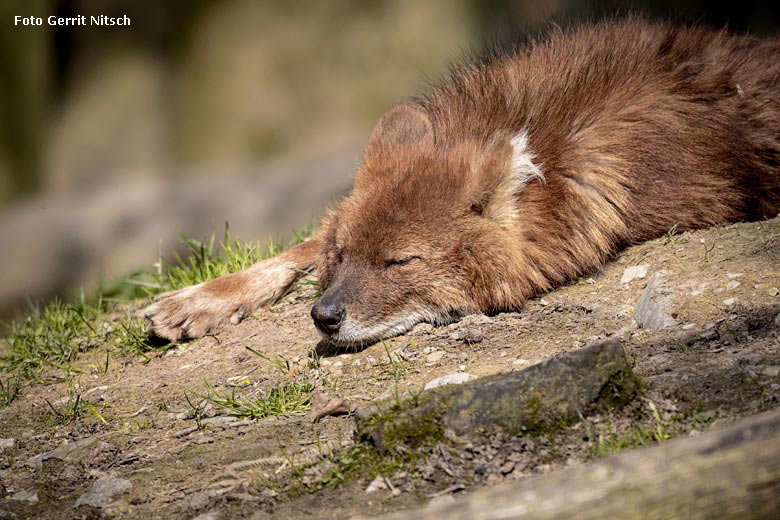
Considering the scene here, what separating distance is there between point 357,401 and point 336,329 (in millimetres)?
626

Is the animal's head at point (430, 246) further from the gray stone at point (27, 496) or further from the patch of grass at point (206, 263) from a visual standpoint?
the gray stone at point (27, 496)

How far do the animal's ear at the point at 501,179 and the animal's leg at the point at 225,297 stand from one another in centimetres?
110

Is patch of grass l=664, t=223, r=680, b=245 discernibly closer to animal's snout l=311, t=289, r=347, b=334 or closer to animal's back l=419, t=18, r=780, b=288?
animal's back l=419, t=18, r=780, b=288

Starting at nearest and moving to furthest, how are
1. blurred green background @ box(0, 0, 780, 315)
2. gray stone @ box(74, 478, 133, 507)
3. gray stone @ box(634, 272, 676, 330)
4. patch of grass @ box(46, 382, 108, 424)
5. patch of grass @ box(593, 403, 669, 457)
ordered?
patch of grass @ box(593, 403, 669, 457)
gray stone @ box(74, 478, 133, 507)
gray stone @ box(634, 272, 676, 330)
patch of grass @ box(46, 382, 108, 424)
blurred green background @ box(0, 0, 780, 315)

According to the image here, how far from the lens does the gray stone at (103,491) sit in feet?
9.19

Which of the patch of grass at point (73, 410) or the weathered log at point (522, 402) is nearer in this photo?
the weathered log at point (522, 402)

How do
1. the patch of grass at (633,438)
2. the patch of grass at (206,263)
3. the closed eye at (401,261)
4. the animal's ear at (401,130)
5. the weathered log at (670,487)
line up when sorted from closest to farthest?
1. the weathered log at (670,487)
2. the patch of grass at (633,438)
3. the closed eye at (401,261)
4. the animal's ear at (401,130)
5. the patch of grass at (206,263)

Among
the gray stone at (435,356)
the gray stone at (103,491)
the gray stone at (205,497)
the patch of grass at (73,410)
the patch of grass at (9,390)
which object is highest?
the gray stone at (435,356)

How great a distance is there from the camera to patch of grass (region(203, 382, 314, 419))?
3.27 m

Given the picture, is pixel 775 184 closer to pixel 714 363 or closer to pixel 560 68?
pixel 560 68

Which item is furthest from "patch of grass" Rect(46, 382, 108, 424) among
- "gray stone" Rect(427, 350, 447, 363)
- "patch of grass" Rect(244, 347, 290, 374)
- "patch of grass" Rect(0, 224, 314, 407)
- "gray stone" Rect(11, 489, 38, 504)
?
"gray stone" Rect(427, 350, 447, 363)

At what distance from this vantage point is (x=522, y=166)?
12.9ft

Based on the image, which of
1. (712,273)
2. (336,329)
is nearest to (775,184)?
(712,273)

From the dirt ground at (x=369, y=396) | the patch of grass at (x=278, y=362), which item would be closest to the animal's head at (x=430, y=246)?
the dirt ground at (x=369, y=396)
